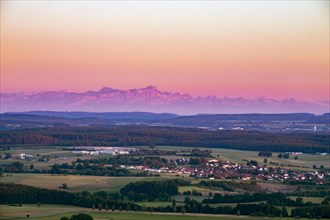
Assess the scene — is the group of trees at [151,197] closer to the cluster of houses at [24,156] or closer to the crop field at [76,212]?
the crop field at [76,212]

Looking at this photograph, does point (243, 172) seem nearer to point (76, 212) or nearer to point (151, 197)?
point (151, 197)

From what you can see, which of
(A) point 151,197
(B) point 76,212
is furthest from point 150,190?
(B) point 76,212

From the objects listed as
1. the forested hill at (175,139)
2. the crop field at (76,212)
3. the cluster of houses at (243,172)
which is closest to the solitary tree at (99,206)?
the crop field at (76,212)

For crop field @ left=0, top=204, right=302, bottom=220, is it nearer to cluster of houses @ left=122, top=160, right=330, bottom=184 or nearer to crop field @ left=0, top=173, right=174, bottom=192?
crop field @ left=0, top=173, right=174, bottom=192

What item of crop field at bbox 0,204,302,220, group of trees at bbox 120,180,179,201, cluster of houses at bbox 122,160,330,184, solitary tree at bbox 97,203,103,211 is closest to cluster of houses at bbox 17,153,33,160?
cluster of houses at bbox 122,160,330,184

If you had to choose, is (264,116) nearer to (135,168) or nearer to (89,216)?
(135,168)
